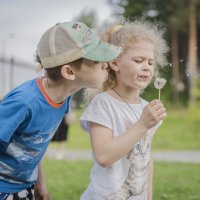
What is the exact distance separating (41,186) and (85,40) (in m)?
0.86

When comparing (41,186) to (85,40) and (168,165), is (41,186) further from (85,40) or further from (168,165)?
(168,165)

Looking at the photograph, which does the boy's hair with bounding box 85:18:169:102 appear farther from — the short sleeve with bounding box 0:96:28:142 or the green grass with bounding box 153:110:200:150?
the green grass with bounding box 153:110:200:150

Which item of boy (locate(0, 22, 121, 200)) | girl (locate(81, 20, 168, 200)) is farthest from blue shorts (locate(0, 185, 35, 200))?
girl (locate(81, 20, 168, 200))

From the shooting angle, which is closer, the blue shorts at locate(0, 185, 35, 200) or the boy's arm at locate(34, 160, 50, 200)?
the blue shorts at locate(0, 185, 35, 200)

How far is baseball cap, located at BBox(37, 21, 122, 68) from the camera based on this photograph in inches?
88.8

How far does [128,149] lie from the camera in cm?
220

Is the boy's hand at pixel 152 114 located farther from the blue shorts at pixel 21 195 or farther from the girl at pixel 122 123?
the blue shorts at pixel 21 195

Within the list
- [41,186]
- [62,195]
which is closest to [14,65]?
[62,195]

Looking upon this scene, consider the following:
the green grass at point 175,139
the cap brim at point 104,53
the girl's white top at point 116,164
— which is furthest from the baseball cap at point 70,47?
the green grass at point 175,139

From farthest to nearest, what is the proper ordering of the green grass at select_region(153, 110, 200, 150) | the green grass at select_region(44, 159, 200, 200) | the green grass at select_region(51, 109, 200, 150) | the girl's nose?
the green grass at select_region(51, 109, 200, 150)
the green grass at select_region(153, 110, 200, 150)
the green grass at select_region(44, 159, 200, 200)
the girl's nose

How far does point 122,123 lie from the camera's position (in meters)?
2.35

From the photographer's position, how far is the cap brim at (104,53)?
2.26 meters

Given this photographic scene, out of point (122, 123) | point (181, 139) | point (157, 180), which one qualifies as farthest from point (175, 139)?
point (122, 123)

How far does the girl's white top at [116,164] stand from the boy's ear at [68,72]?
Answer: 0.63 ft
